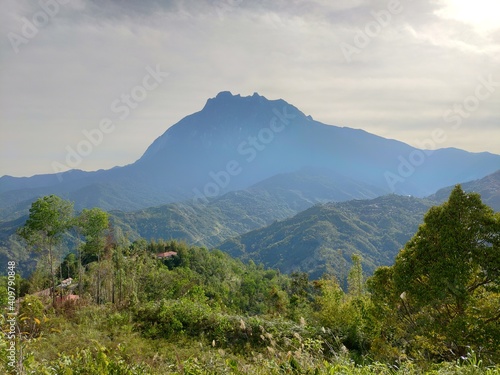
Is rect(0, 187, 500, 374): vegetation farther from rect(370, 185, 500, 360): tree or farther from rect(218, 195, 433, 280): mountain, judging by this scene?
rect(218, 195, 433, 280): mountain

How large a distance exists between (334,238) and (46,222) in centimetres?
12651

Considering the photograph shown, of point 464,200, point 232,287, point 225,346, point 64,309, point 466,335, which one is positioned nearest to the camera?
point 466,335

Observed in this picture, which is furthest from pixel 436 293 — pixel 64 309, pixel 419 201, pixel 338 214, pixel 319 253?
pixel 419 201

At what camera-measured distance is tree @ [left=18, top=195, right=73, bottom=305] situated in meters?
14.3

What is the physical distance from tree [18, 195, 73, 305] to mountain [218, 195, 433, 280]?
9299 cm

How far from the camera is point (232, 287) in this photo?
47.2 meters

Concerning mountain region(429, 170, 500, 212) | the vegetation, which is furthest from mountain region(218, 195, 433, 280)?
the vegetation

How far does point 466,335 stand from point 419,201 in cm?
19125

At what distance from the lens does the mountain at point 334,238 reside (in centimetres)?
11950

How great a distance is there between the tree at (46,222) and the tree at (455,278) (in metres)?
13.2

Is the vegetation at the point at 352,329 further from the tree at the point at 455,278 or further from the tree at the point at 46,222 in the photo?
Answer: the tree at the point at 46,222

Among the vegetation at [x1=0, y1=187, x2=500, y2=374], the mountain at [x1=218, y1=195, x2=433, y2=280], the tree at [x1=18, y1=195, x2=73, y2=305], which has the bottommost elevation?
the mountain at [x1=218, y1=195, x2=433, y2=280]

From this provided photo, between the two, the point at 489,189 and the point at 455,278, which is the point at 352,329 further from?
the point at 489,189

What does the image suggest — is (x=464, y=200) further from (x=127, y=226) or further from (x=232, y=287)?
(x=127, y=226)
